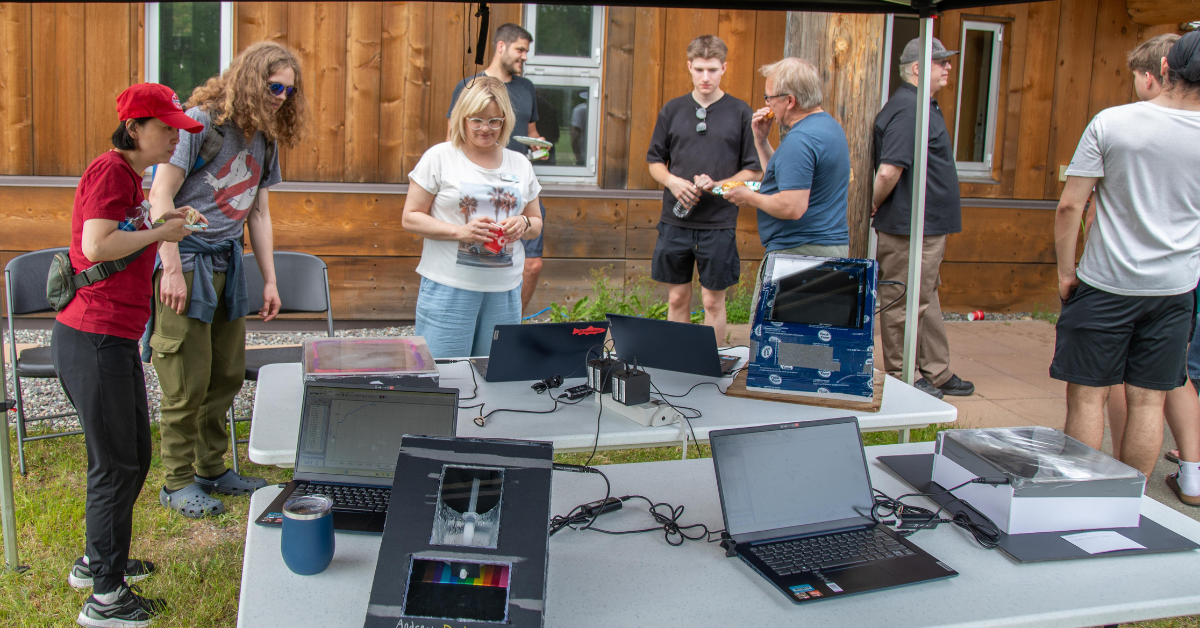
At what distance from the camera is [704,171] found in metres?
4.73

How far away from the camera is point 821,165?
140 inches

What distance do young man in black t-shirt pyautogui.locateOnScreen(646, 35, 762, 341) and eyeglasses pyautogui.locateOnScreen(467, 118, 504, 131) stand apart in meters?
1.59

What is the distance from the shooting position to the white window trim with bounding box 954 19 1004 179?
6977 millimetres

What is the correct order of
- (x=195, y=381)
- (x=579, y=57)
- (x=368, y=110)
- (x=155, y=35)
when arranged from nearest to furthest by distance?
(x=195, y=381)
(x=155, y=35)
(x=368, y=110)
(x=579, y=57)

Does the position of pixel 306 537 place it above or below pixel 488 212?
below

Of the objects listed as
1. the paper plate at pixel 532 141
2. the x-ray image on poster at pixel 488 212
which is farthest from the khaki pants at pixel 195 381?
the paper plate at pixel 532 141

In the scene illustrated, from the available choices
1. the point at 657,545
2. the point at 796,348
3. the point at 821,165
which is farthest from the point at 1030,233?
the point at 657,545

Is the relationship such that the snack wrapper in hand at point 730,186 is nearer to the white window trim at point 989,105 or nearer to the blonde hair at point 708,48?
the blonde hair at point 708,48

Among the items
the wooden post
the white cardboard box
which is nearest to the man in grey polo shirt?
the wooden post

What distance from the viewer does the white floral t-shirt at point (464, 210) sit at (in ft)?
10.4

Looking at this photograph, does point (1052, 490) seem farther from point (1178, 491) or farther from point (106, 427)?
point (106, 427)

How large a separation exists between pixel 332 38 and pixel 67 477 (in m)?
3.30

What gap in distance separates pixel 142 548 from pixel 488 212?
1656 millimetres

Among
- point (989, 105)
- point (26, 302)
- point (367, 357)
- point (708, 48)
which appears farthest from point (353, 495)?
point (989, 105)
